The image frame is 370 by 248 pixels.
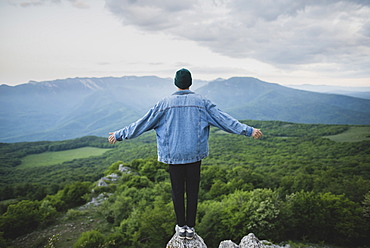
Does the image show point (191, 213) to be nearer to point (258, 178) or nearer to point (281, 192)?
point (281, 192)

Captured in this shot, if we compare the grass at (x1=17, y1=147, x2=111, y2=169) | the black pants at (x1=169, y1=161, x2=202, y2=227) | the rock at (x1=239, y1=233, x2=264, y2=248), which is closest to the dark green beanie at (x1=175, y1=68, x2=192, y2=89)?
the black pants at (x1=169, y1=161, x2=202, y2=227)

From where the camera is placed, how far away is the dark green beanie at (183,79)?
3.56 m

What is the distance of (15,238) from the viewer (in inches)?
716

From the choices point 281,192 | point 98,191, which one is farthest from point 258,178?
point 98,191

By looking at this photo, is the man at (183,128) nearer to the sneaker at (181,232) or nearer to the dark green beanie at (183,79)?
the dark green beanie at (183,79)

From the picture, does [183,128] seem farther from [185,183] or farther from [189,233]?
[189,233]

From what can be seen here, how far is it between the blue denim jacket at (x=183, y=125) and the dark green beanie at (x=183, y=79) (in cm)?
13

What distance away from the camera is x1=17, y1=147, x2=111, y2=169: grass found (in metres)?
103

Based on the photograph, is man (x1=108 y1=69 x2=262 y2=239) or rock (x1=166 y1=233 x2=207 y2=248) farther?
rock (x1=166 y1=233 x2=207 y2=248)

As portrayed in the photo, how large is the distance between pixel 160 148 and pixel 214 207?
64.0ft

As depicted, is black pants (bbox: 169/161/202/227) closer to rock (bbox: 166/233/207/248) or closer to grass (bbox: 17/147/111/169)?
rock (bbox: 166/233/207/248)

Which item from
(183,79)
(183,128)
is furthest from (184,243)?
(183,79)

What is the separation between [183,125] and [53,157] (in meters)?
132

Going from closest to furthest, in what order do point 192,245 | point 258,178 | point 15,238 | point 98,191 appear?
1. point 192,245
2. point 15,238
3. point 98,191
4. point 258,178
